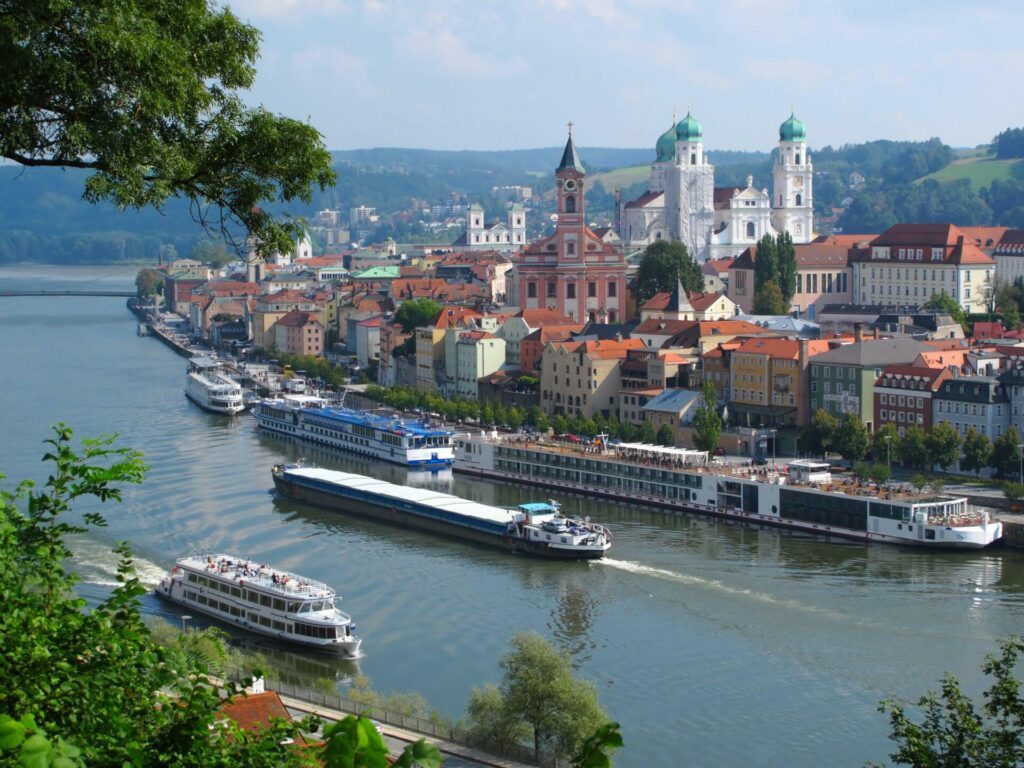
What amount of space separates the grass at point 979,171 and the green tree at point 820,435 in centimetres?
4803

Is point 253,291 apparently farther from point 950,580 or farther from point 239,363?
point 950,580

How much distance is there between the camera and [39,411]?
2328 cm

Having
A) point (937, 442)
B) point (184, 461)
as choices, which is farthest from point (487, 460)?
point (937, 442)

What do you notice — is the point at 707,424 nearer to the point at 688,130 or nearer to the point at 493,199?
the point at 688,130

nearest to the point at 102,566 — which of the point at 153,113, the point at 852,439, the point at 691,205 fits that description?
the point at 852,439

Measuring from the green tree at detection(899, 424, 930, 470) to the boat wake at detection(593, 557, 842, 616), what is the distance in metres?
4.69

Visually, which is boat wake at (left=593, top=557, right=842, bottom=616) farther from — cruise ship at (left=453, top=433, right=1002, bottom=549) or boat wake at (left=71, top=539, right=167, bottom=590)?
boat wake at (left=71, top=539, right=167, bottom=590)

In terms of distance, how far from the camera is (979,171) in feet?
221

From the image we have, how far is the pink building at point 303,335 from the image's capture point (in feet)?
114

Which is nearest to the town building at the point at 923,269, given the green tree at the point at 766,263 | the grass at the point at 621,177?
the green tree at the point at 766,263

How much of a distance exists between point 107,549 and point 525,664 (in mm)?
5657

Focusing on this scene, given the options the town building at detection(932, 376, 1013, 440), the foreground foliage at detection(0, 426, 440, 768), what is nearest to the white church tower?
the town building at detection(932, 376, 1013, 440)

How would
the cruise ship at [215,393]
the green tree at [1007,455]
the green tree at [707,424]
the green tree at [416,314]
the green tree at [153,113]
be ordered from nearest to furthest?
the green tree at [153,113] → the green tree at [1007,455] → the green tree at [707,424] → the cruise ship at [215,393] → the green tree at [416,314]

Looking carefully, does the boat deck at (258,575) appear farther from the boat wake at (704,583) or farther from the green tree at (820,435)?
the green tree at (820,435)
